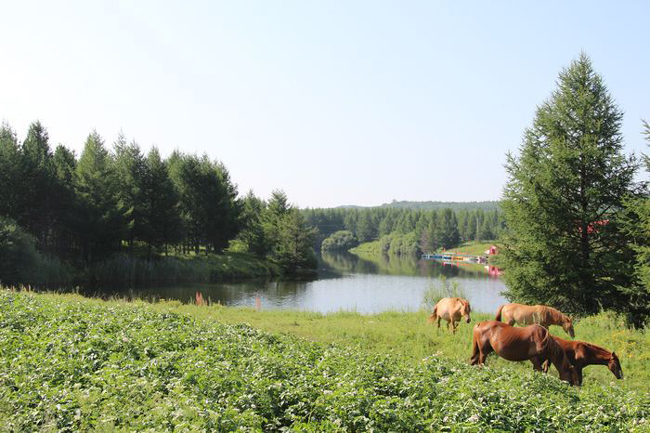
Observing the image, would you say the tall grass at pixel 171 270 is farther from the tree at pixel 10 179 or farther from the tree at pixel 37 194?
the tree at pixel 10 179

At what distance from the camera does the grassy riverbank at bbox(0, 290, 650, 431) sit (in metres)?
5.69

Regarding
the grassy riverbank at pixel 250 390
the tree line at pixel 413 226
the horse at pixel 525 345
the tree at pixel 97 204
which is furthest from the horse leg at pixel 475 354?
the tree line at pixel 413 226

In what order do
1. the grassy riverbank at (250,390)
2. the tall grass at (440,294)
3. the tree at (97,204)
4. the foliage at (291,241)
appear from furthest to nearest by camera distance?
the foliage at (291,241) < the tree at (97,204) < the tall grass at (440,294) < the grassy riverbank at (250,390)

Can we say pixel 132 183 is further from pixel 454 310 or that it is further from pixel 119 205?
pixel 454 310

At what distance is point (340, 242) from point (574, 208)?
451 feet

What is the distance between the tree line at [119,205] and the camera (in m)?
37.8

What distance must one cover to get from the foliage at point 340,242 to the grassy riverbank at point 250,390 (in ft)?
462

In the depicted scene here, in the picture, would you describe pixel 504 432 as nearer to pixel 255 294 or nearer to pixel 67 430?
pixel 67 430

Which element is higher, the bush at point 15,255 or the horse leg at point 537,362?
the bush at point 15,255

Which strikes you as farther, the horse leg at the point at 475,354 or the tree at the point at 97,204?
the tree at the point at 97,204

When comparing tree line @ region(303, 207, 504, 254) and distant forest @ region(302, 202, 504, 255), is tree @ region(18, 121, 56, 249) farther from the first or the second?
tree line @ region(303, 207, 504, 254)

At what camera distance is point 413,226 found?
159 m

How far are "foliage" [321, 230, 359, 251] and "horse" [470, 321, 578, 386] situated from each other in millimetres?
138821

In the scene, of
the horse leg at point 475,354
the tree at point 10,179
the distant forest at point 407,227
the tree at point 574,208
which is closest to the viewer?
the horse leg at point 475,354
